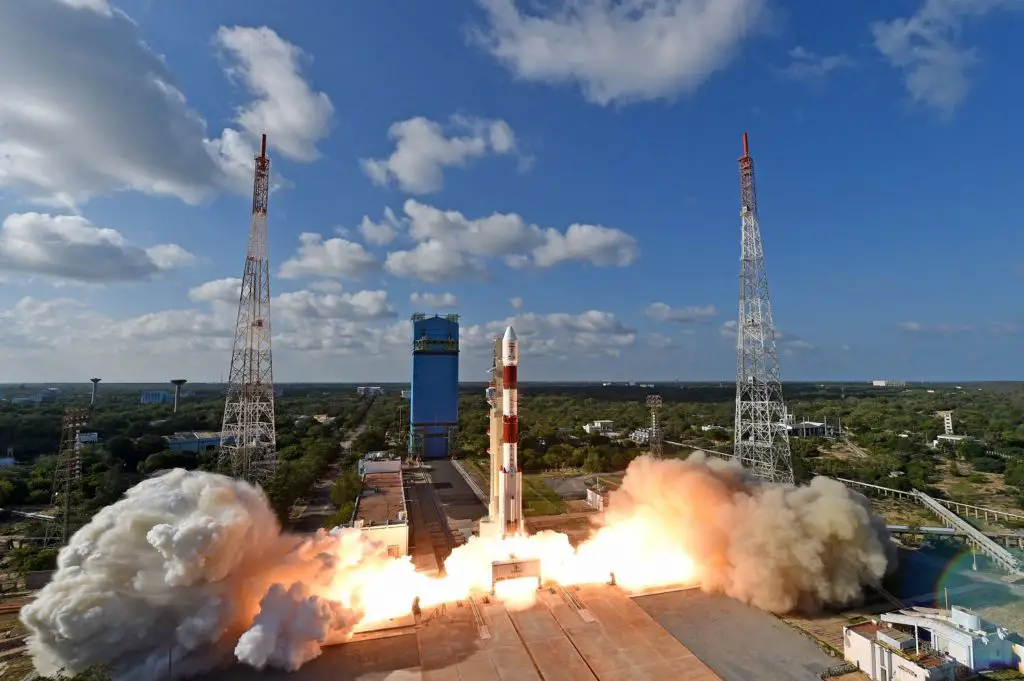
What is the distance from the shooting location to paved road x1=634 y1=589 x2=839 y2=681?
21.3 metres

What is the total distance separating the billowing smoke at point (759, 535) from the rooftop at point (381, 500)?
13752 millimetres

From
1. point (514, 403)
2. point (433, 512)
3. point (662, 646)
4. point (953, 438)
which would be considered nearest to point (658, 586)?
point (662, 646)

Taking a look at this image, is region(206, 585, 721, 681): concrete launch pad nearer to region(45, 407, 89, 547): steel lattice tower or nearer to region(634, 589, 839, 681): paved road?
region(634, 589, 839, 681): paved road

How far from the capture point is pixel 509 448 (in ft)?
101

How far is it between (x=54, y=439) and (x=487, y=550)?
293ft

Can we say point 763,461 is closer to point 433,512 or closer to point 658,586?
point 658,586

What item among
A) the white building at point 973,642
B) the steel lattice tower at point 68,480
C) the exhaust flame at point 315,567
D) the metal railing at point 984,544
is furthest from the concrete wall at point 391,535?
the metal railing at point 984,544

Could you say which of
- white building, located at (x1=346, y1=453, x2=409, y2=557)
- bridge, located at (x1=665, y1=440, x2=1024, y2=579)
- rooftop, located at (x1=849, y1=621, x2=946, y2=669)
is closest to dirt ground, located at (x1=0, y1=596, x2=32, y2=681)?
white building, located at (x1=346, y1=453, x2=409, y2=557)

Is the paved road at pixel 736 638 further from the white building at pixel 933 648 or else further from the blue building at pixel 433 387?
the blue building at pixel 433 387

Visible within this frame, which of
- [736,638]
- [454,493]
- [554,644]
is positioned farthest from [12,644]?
[454,493]

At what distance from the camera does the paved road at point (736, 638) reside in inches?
838

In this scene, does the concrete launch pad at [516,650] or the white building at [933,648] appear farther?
the concrete launch pad at [516,650]

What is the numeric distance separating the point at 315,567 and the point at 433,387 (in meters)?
47.3

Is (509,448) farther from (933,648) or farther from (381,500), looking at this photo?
(933,648)
